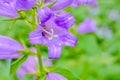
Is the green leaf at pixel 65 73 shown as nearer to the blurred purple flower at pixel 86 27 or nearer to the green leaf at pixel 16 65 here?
the green leaf at pixel 16 65

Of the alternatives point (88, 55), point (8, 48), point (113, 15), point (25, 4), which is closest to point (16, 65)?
point (8, 48)

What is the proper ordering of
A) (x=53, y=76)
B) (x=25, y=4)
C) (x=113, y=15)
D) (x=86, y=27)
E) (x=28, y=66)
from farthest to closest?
(x=113, y=15) < (x=86, y=27) < (x=28, y=66) < (x=53, y=76) < (x=25, y=4)

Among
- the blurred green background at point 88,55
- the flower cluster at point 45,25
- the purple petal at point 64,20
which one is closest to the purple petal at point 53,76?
the flower cluster at point 45,25

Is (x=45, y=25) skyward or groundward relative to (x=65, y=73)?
skyward

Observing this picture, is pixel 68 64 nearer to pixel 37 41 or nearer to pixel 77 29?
pixel 77 29

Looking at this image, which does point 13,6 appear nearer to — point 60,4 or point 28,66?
point 60,4

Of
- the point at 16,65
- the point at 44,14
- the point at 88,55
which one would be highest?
Answer: the point at 44,14

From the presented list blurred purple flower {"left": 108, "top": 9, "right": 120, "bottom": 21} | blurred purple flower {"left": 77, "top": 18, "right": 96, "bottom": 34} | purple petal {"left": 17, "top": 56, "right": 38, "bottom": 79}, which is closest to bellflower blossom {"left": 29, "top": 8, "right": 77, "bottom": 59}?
purple petal {"left": 17, "top": 56, "right": 38, "bottom": 79}

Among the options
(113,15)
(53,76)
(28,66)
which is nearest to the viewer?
(53,76)
